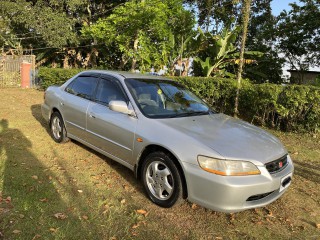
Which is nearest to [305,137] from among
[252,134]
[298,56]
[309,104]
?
[309,104]

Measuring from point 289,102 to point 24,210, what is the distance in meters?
6.96

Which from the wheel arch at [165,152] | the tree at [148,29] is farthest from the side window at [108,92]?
the tree at [148,29]

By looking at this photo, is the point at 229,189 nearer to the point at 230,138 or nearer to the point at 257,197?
the point at 257,197

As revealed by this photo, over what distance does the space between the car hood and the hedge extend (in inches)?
171

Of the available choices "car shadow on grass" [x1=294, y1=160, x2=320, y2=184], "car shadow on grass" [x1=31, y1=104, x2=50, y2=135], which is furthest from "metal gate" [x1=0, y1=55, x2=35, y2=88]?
"car shadow on grass" [x1=294, y1=160, x2=320, y2=184]

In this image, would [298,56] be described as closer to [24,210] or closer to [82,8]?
[82,8]

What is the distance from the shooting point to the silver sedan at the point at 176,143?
3434 millimetres

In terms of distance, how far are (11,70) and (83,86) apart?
50.4 ft

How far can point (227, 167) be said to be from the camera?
3.39 metres

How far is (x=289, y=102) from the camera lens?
8.35 metres

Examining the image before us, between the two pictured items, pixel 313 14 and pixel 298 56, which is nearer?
pixel 313 14

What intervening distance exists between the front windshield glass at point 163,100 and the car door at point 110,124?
21 centimetres

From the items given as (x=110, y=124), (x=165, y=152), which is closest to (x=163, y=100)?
(x=110, y=124)

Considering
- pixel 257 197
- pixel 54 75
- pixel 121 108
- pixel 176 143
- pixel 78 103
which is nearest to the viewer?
pixel 257 197
